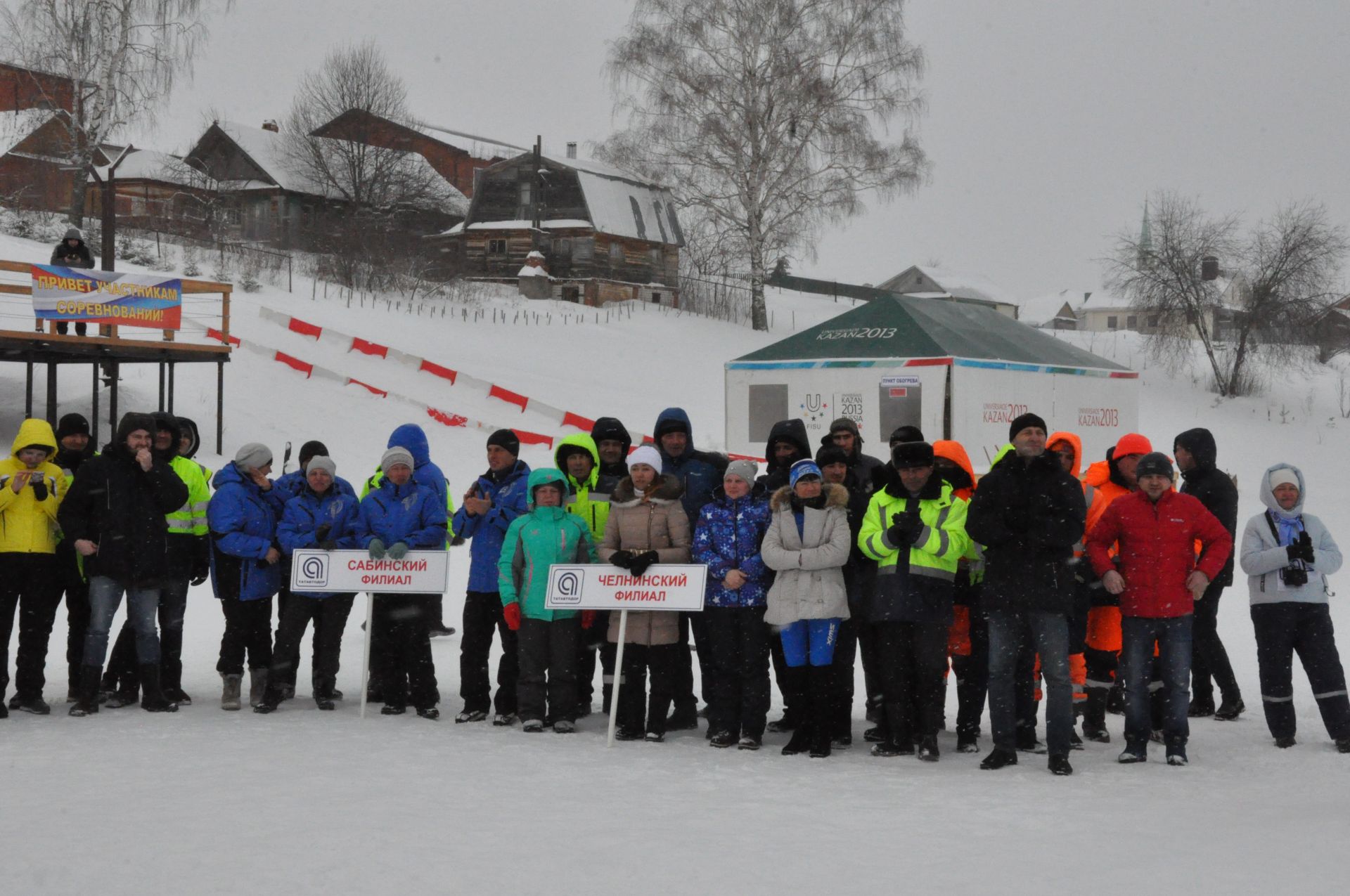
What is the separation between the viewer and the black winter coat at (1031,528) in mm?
6234

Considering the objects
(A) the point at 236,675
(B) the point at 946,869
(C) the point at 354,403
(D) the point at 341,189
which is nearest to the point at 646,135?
(D) the point at 341,189

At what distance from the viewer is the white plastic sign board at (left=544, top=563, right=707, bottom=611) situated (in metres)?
6.80

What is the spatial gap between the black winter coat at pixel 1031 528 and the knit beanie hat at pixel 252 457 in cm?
402

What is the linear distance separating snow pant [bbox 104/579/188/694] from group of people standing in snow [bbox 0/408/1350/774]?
0.05ft

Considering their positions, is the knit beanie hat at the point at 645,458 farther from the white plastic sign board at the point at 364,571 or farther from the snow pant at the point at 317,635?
the snow pant at the point at 317,635

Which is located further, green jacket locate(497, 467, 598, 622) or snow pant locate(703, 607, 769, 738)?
green jacket locate(497, 467, 598, 622)

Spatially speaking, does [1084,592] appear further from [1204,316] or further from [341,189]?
[341,189]

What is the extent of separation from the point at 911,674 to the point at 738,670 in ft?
2.87

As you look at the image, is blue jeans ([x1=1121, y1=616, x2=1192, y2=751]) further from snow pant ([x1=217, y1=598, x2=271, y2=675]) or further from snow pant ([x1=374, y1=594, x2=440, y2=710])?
snow pant ([x1=217, y1=598, x2=271, y2=675])

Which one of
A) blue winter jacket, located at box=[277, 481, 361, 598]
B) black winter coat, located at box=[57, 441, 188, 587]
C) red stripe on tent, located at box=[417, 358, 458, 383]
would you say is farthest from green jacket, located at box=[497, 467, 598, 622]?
red stripe on tent, located at box=[417, 358, 458, 383]

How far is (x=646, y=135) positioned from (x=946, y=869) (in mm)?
33473

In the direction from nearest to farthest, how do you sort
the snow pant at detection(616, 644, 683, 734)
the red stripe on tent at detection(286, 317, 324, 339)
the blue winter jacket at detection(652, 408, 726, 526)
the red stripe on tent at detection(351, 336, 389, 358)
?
the snow pant at detection(616, 644, 683, 734) → the blue winter jacket at detection(652, 408, 726, 526) → the red stripe on tent at detection(351, 336, 389, 358) → the red stripe on tent at detection(286, 317, 324, 339)

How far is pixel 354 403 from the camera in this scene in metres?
20.9

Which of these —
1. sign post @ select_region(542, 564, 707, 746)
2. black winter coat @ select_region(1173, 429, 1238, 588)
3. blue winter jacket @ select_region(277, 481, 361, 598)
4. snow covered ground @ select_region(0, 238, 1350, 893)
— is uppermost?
Answer: black winter coat @ select_region(1173, 429, 1238, 588)
